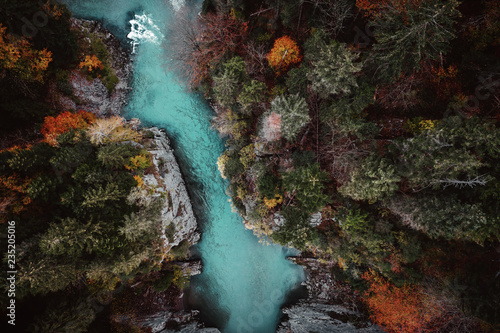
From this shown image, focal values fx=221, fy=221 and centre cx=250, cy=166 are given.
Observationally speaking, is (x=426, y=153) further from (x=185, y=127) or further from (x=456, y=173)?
(x=185, y=127)

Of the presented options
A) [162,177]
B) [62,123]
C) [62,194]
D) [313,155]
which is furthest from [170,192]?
[313,155]

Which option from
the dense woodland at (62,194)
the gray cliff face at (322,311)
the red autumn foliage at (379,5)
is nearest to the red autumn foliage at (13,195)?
the dense woodland at (62,194)

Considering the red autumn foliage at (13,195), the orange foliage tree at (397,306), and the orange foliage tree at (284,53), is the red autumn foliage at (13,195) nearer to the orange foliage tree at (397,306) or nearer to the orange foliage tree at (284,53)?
the orange foliage tree at (284,53)

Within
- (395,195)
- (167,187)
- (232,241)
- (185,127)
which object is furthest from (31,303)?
(395,195)

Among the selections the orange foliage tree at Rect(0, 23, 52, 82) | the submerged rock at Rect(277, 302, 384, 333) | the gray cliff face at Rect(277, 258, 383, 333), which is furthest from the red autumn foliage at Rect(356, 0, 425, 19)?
the orange foliage tree at Rect(0, 23, 52, 82)

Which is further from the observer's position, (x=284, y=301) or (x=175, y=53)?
(x=284, y=301)

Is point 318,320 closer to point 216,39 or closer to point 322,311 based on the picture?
point 322,311
